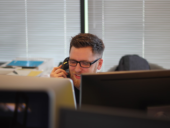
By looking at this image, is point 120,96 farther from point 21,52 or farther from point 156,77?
point 21,52

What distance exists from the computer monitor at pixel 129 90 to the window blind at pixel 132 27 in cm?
228

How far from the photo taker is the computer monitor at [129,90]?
0.91m

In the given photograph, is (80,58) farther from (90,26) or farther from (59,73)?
(90,26)

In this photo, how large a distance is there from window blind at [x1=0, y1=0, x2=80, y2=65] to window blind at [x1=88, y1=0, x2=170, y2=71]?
36 centimetres

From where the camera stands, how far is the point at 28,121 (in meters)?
0.83

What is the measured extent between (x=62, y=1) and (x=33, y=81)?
2513 mm

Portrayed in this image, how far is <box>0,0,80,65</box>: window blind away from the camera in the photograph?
10.5 feet

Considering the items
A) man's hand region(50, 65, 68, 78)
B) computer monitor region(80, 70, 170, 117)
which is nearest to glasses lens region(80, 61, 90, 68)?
man's hand region(50, 65, 68, 78)

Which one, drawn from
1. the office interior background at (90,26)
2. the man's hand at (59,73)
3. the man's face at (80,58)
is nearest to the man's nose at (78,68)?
the man's face at (80,58)

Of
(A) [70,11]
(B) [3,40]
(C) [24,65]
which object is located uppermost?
(A) [70,11]

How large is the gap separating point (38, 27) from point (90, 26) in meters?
0.80

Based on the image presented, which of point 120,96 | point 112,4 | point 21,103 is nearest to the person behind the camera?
point 21,103

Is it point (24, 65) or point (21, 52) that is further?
point (21, 52)

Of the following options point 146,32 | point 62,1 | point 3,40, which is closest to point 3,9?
point 3,40
